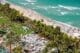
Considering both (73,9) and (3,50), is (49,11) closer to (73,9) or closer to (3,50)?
(73,9)

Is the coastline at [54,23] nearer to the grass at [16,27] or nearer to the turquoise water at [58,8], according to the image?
the turquoise water at [58,8]

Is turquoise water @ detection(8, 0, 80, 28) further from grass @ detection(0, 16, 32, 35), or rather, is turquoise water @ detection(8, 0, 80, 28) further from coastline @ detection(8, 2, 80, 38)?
grass @ detection(0, 16, 32, 35)

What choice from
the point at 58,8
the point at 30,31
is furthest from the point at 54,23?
the point at 58,8

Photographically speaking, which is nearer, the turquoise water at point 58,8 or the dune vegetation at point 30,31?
the dune vegetation at point 30,31

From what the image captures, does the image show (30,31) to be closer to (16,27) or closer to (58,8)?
(16,27)

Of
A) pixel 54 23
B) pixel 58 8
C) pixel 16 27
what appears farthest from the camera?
pixel 58 8

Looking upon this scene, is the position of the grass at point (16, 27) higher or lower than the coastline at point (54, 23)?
higher

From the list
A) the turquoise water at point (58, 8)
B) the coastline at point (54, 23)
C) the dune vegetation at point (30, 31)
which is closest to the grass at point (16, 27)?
the dune vegetation at point (30, 31)

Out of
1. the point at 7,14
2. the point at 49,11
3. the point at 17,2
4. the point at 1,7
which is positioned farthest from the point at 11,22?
the point at 17,2

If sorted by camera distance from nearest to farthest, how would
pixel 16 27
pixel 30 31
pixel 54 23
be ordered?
pixel 30 31, pixel 16 27, pixel 54 23
